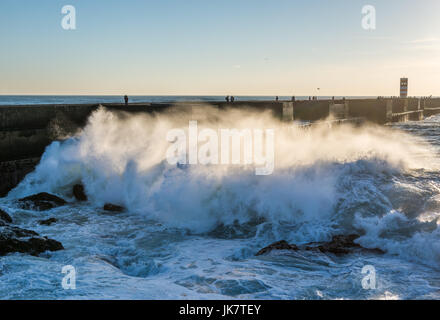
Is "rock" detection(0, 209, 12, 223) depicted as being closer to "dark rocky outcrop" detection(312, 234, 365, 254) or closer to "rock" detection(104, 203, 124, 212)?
"rock" detection(104, 203, 124, 212)

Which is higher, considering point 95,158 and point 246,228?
point 95,158

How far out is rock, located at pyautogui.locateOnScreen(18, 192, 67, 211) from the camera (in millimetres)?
10699

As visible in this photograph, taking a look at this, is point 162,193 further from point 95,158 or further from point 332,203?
point 332,203

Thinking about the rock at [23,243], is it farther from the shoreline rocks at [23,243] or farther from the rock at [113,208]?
the rock at [113,208]

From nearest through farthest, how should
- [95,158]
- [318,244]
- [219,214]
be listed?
[318,244], [219,214], [95,158]

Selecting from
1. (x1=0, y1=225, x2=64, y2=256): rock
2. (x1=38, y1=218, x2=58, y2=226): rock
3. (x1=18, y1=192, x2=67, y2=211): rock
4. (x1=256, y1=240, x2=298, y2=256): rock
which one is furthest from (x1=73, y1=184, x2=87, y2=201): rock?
(x1=256, y1=240, x2=298, y2=256): rock

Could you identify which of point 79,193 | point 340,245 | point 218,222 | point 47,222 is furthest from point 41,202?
point 340,245

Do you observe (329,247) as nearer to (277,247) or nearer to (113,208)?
(277,247)

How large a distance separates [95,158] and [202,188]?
4.60 meters

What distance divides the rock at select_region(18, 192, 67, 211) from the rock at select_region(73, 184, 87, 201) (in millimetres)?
691

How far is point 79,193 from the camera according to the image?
12.5 metres

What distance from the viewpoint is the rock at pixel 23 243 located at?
22.5 feet

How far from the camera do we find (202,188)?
35.7ft
